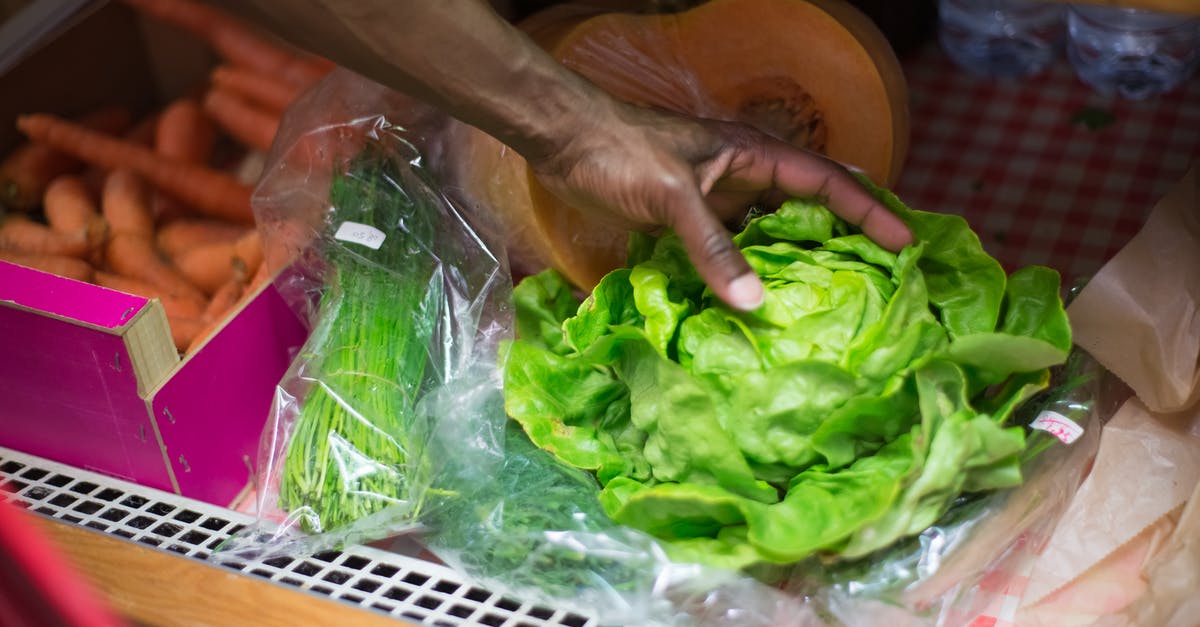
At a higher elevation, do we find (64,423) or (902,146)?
(64,423)

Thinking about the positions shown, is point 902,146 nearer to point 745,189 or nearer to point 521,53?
point 745,189

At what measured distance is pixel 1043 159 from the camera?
1.70m

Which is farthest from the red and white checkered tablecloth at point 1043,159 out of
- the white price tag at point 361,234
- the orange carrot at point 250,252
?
the orange carrot at point 250,252

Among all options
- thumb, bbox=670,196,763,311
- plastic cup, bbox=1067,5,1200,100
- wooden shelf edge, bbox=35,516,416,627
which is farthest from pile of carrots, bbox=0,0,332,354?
plastic cup, bbox=1067,5,1200,100

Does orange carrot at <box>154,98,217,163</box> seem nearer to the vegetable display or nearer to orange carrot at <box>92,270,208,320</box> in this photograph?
orange carrot at <box>92,270,208,320</box>

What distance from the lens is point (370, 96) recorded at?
1381mm

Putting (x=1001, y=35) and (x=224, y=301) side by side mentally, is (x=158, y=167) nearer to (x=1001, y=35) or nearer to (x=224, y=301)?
(x=224, y=301)

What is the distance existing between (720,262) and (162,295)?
2.64ft

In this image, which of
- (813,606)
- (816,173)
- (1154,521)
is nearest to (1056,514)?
(1154,521)

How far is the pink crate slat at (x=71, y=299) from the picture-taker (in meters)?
1.12

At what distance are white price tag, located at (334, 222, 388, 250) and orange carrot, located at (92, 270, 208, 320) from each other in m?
0.30

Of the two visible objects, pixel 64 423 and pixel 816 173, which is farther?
pixel 64 423

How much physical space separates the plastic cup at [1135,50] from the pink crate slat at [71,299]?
1.39 meters

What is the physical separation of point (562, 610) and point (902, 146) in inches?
26.1
